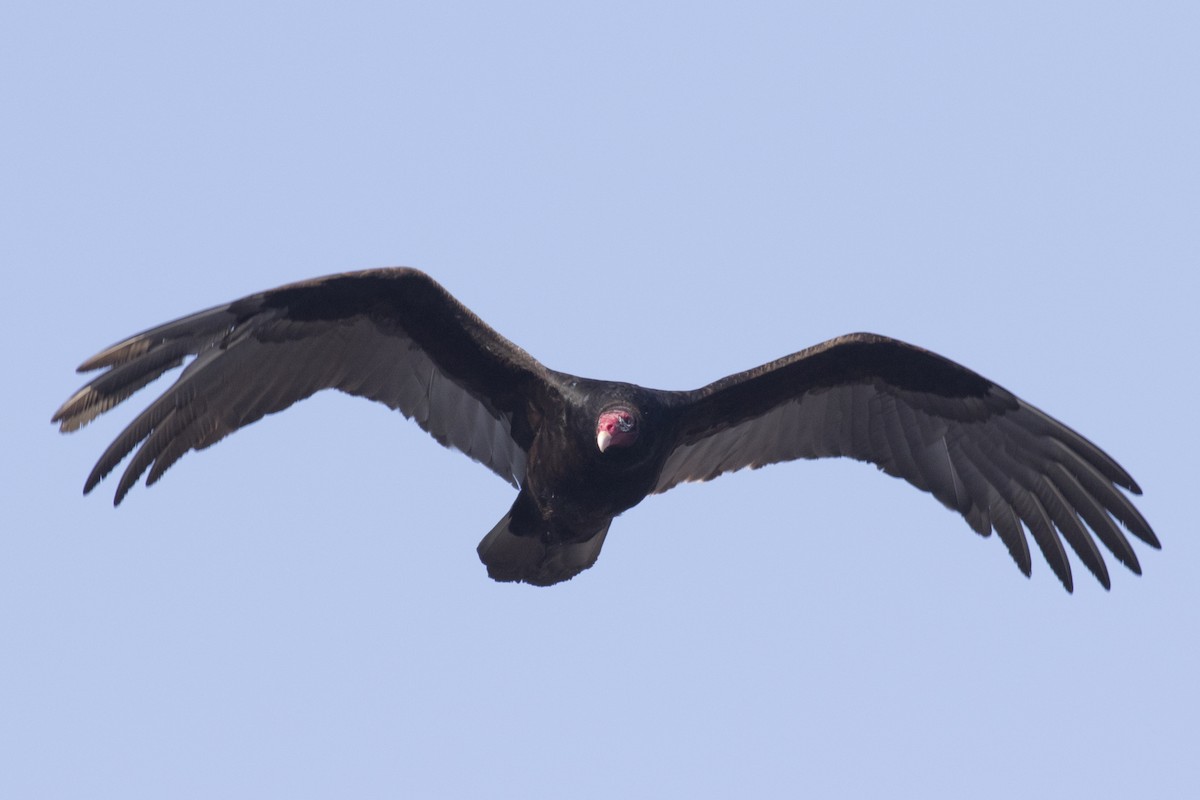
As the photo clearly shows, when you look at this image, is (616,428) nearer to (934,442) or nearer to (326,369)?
(326,369)

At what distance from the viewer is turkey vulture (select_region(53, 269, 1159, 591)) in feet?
28.7

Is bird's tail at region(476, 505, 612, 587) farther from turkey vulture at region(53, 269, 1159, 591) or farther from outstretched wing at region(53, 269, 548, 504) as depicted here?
outstretched wing at region(53, 269, 548, 504)

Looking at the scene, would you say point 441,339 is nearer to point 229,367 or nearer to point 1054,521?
point 229,367

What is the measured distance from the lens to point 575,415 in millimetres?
8836

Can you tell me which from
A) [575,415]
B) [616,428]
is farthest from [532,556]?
[616,428]

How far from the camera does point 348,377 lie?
940 cm

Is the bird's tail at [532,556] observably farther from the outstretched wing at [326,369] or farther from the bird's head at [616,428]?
the bird's head at [616,428]

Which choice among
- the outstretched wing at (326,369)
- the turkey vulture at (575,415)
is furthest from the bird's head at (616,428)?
the outstretched wing at (326,369)

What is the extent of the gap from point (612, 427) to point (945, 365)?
2449 millimetres

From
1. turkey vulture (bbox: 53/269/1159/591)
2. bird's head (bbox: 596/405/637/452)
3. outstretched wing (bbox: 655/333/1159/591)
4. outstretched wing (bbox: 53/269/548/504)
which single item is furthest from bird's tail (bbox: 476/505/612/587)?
bird's head (bbox: 596/405/637/452)

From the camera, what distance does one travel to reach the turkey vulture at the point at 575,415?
8750 mm

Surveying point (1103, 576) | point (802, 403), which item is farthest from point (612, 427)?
point (1103, 576)

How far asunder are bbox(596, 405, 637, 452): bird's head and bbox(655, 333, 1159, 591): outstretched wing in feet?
3.89

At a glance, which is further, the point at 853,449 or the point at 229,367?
the point at 853,449
